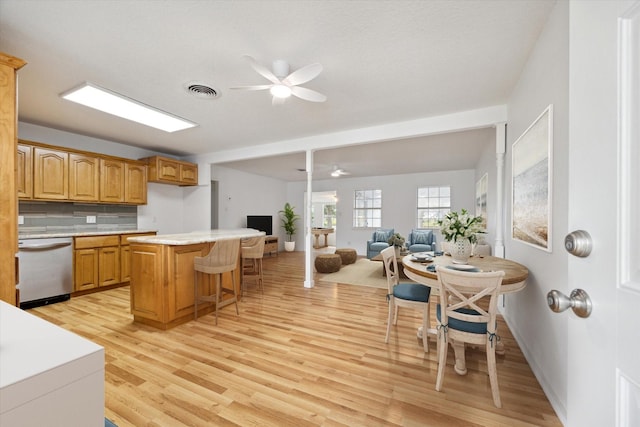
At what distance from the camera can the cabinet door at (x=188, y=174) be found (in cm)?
536

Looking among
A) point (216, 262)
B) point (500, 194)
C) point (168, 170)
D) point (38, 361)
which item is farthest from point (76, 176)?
point (500, 194)

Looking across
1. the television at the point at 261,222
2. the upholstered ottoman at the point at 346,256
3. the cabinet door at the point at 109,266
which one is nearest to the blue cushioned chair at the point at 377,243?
the upholstered ottoman at the point at 346,256

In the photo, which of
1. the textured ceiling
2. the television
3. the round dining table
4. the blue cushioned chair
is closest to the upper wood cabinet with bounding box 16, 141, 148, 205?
the textured ceiling

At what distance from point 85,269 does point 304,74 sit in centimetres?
441

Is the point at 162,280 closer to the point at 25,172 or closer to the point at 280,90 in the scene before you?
the point at 280,90

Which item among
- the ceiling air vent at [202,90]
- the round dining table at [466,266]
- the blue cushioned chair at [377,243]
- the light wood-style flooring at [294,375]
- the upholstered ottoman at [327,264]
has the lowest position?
the light wood-style flooring at [294,375]

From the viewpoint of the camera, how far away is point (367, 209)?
8820mm

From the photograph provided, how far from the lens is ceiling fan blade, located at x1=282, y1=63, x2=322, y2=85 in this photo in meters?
2.03

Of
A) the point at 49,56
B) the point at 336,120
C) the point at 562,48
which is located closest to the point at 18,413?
the point at 562,48

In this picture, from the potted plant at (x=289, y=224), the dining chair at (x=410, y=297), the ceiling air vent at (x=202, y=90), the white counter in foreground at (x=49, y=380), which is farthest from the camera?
the potted plant at (x=289, y=224)

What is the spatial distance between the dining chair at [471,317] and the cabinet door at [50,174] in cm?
521

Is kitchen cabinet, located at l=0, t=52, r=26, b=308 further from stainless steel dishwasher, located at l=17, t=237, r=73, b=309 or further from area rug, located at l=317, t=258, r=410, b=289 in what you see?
area rug, located at l=317, t=258, r=410, b=289

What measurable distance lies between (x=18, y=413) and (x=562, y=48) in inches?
107

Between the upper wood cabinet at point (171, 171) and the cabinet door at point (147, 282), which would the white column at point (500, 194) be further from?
the upper wood cabinet at point (171, 171)
